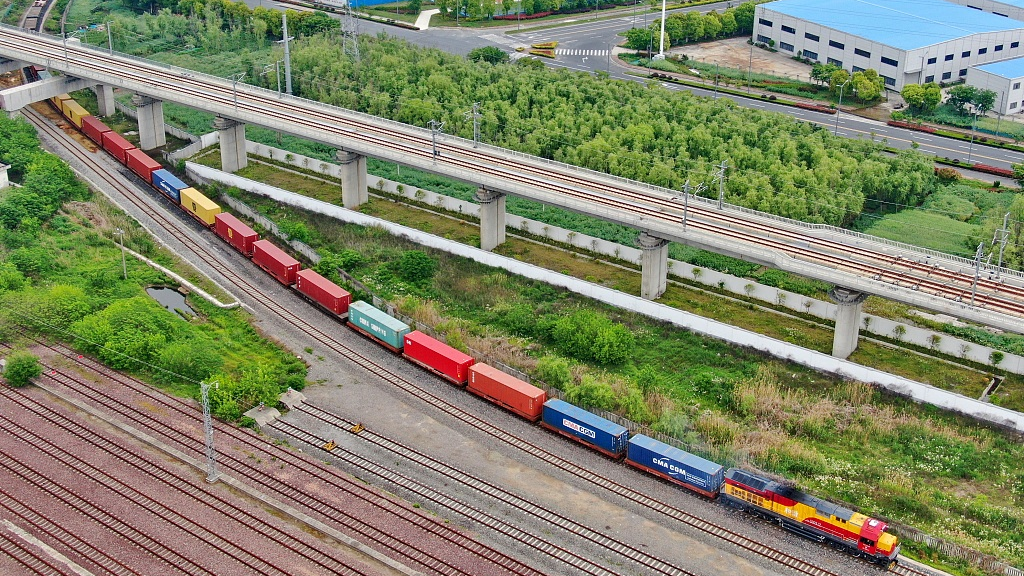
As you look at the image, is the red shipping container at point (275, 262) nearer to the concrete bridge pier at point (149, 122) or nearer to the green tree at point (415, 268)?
the green tree at point (415, 268)

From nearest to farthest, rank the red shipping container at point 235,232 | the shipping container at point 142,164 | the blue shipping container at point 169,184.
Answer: the red shipping container at point 235,232
the blue shipping container at point 169,184
the shipping container at point 142,164

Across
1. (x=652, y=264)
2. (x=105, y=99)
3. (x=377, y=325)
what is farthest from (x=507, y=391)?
(x=105, y=99)

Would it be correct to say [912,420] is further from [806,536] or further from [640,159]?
[640,159]

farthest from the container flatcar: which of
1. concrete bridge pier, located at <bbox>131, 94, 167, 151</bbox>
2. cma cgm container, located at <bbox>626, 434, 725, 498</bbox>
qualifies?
concrete bridge pier, located at <bbox>131, 94, 167, 151</bbox>

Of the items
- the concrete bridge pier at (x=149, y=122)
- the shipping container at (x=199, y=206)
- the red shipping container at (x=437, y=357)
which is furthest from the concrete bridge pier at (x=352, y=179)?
the red shipping container at (x=437, y=357)

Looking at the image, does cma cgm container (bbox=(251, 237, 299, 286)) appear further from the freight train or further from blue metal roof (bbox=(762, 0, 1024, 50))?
blue metal roof (bbox=(762, 0, 1024, 50))

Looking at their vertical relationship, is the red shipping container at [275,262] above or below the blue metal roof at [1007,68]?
below

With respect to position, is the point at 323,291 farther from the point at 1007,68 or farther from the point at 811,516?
the point at 1007,68
